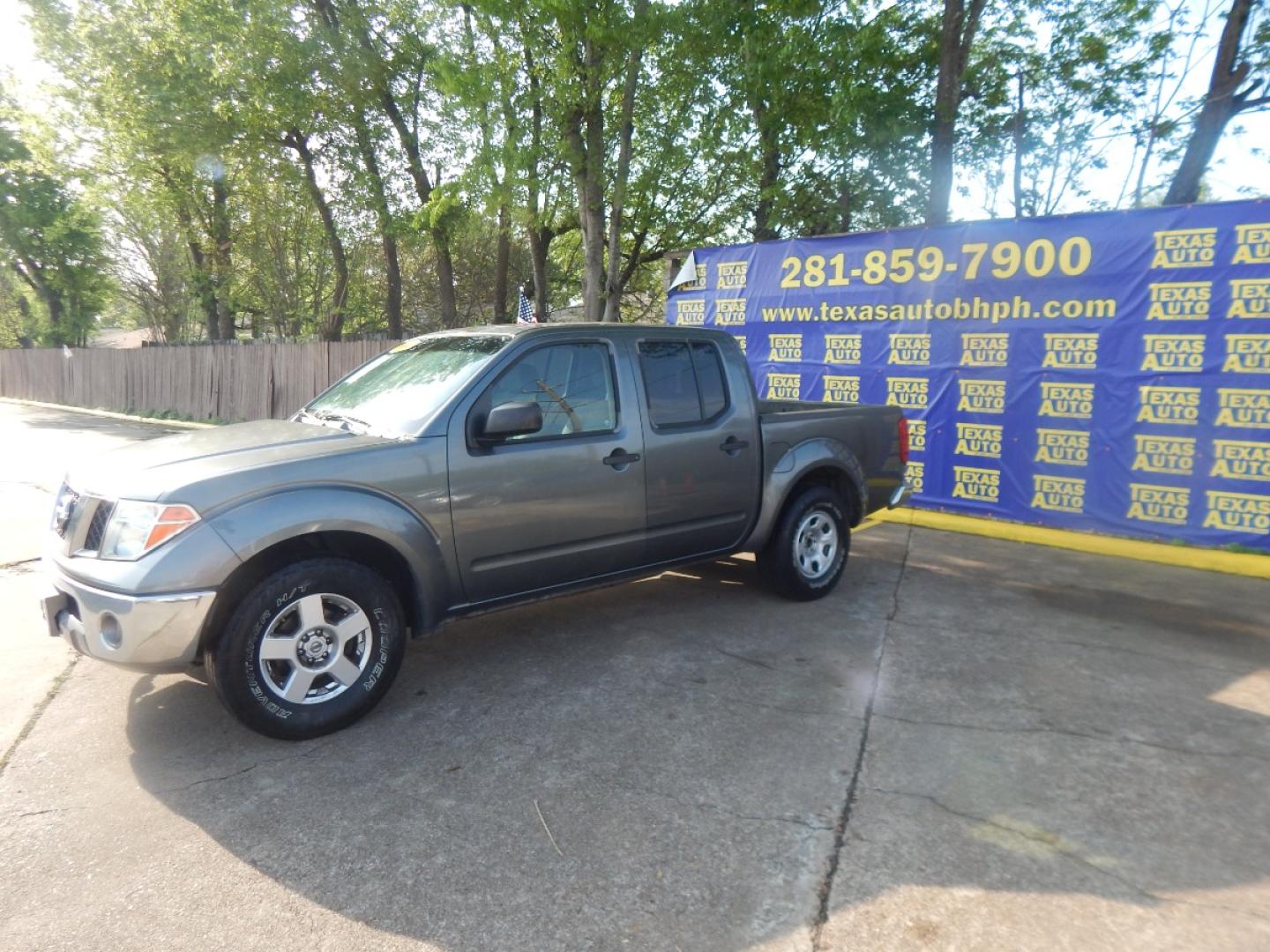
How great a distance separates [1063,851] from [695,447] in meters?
2.78

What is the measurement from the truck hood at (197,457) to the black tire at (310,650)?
1.68 ft

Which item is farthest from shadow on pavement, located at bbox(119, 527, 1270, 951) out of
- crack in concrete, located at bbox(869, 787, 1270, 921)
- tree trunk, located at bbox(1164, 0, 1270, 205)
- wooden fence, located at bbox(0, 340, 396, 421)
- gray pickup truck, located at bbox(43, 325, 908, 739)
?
wooden fence, located at bbox(0, 340, 396, 421)

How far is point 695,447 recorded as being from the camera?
16.1ft

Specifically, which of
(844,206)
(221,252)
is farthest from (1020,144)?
(221,252)

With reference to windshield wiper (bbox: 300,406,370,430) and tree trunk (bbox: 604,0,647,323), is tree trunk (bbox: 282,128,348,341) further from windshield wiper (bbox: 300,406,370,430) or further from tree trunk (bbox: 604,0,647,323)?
windshield wiper (bbox: 300,406,370,430)

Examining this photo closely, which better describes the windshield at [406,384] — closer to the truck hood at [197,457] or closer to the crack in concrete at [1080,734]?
the truck hood at [197,457]

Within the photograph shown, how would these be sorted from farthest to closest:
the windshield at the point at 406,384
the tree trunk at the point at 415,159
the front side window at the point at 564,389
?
1. the tree trunk at the point at 415,159
2. the front side window at the point at 564,389
3. the windshield at the point at 406,384

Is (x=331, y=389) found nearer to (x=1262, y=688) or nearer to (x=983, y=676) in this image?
(x=983, y=676)

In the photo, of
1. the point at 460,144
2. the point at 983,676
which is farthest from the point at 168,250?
the point at 983,676

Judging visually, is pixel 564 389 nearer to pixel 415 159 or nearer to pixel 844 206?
pixel 844 206

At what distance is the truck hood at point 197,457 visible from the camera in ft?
11.1

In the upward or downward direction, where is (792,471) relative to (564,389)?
downward

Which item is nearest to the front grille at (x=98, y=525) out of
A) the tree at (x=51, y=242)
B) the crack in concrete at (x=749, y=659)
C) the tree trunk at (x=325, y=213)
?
the crack in concrete at (x=749, y=659)

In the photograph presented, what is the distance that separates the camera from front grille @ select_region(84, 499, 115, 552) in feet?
11.1
